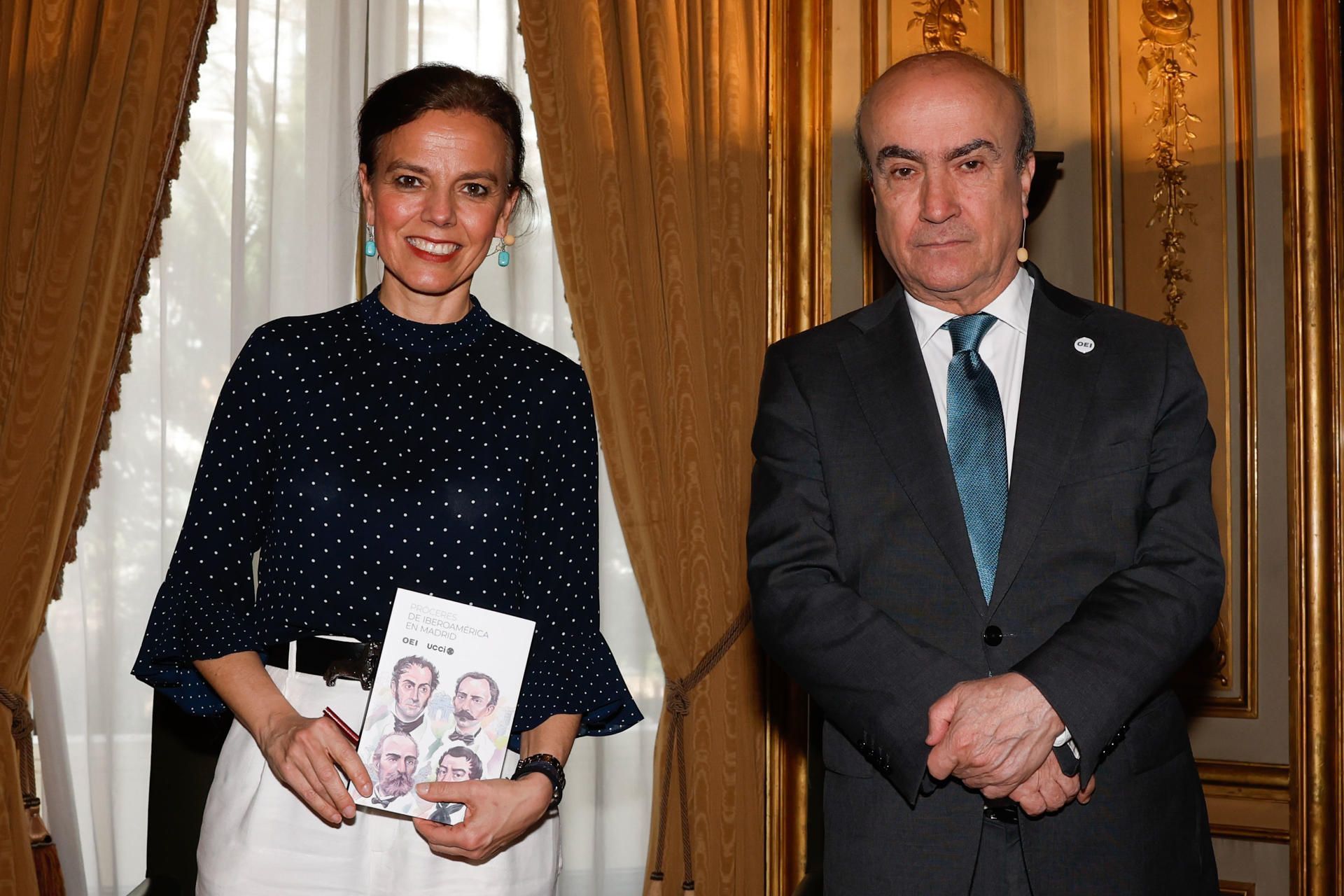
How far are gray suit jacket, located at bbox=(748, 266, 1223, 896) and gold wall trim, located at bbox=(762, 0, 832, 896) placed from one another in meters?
1.80

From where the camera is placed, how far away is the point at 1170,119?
352cm

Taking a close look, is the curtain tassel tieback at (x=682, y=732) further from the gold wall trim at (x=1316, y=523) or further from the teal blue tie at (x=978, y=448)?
the teal blue tie at (x=978, y=448)

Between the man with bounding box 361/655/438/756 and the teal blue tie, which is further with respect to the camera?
the teal blue tie

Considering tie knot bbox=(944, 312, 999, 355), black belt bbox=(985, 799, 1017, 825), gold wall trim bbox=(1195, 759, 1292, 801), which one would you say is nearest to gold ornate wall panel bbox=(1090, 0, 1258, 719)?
gold wall trim bbox=(1195, 759, 1292, 801)

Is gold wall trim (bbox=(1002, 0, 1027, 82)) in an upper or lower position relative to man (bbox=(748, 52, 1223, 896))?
upper

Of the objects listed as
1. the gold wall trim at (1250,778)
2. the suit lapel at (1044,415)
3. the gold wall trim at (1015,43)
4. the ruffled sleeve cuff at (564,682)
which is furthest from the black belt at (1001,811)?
the gold wall trim at (1015,43)

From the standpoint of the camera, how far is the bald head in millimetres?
1977

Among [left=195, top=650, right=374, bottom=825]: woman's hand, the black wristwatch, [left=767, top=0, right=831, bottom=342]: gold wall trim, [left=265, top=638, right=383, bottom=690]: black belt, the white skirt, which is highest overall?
[left=767, top=0, right=831, bottom=342]: gold wall trim

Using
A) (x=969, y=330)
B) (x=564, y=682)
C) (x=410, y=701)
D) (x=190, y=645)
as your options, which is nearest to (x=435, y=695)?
(x=410, y=701)

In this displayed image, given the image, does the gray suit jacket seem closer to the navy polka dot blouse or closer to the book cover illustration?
the navy polka dot blouse

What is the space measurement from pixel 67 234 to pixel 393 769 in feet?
7.74

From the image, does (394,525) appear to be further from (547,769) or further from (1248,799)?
(1248,799)

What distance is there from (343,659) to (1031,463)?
1.01 m

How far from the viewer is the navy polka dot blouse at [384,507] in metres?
1.78
